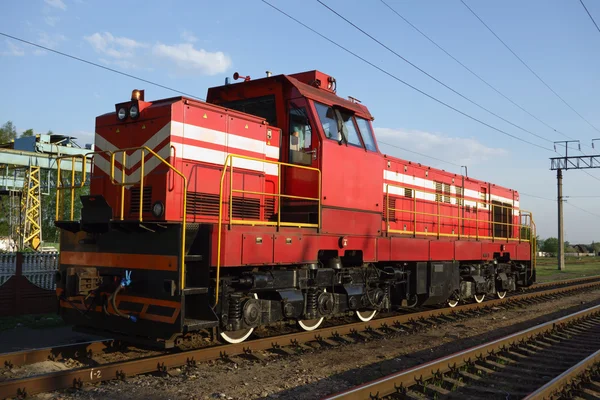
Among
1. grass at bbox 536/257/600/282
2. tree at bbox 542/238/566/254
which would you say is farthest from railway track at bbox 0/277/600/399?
tree at bbox 542/238/566/254

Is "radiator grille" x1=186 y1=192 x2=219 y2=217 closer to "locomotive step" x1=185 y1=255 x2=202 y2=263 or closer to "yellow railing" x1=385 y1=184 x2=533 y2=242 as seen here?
"locomotive step" x1=185 y1=255 x2=202 y2=263

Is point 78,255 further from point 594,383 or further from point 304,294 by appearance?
point 594,383

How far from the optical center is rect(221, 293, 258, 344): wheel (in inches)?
270

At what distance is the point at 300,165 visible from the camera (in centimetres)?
795

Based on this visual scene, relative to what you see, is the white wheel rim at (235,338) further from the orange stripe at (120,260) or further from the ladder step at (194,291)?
the orange stripe at (120,260)

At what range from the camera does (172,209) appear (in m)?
6.34

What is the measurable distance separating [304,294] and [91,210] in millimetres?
3363

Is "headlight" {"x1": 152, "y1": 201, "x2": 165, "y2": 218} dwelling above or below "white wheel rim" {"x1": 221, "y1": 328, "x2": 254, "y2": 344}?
above

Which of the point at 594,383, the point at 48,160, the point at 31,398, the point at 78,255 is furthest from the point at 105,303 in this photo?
the point at 48,160

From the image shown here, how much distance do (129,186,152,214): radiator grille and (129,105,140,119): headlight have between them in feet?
3.41

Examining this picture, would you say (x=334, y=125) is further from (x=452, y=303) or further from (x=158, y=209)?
(x=452, y=303)

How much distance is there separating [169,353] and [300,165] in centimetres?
349

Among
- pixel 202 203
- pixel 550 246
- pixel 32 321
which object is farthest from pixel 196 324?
pixel 550 246

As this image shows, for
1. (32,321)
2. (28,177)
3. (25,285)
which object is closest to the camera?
(32,321)
